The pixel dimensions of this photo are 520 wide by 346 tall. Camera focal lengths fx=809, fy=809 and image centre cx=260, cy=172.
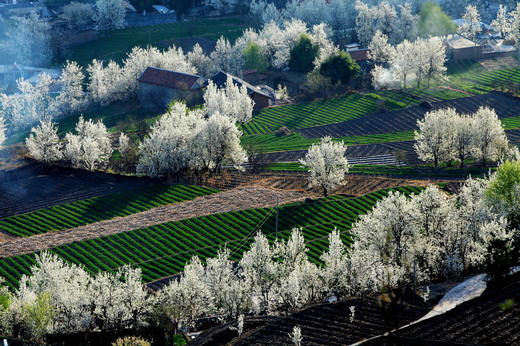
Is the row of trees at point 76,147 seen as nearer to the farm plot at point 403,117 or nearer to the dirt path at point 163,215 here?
the dirt path at point 163,215

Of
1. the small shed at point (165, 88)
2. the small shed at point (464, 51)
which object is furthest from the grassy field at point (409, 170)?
the small shed at point (464, 51)

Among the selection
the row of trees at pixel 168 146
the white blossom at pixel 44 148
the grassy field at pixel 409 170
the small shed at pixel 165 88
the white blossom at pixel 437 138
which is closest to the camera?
the grassy field at pixel 409 170

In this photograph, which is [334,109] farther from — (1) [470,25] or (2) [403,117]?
(1) [470,25]


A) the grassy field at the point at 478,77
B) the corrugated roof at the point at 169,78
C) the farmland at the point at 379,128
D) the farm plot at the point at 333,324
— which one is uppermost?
the corrugated roof at the point at 169,78

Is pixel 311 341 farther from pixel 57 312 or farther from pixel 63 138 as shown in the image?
pixel 63 138

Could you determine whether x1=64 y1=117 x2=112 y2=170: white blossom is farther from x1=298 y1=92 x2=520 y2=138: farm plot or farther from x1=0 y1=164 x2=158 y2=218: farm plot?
x1=298 y1=92 x2=520 y2=138: farm plot

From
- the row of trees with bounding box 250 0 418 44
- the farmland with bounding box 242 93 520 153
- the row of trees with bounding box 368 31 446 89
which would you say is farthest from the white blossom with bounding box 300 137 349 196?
the row of trees with bounding box 250 0 418 44

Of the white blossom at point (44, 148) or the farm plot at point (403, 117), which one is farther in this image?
the farm plot at point (403, 117)

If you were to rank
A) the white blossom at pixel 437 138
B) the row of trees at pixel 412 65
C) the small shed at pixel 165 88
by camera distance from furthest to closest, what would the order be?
the row of trees at pixel 412 65
the small shed at pixel 165 88
the white blossom at pixel 437 138
